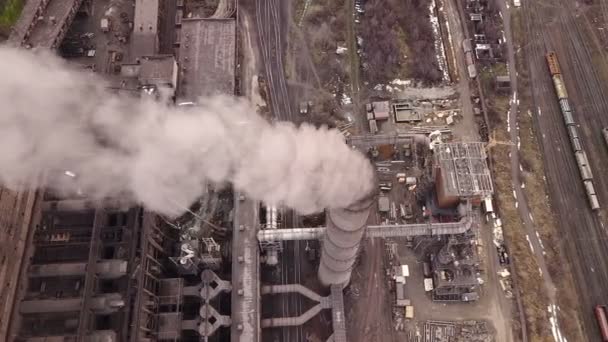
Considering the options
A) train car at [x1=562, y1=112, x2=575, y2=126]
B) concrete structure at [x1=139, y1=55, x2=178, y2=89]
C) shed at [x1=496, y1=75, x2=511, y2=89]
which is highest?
shed at [x1=496, y1=75, x2=511, y2=89]

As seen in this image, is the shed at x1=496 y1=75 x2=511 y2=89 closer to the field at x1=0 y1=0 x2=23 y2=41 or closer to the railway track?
the railway track

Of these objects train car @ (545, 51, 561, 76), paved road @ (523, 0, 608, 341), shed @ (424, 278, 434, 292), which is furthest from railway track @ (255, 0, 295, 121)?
train car @ (545, 51, 561, 76)

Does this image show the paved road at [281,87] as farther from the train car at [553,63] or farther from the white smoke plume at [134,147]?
the train car at [553,63]

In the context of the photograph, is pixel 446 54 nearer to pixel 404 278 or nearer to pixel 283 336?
pixel 404 278

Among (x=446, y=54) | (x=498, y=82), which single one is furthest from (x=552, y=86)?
(x=446, y=54)

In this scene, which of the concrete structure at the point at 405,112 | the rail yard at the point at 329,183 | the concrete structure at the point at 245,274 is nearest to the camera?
the rail yard at the point at 329,183

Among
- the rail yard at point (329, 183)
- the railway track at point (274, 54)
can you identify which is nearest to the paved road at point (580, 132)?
the rail yard at point (329, 183)

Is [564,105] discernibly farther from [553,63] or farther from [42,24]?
[42,24]
